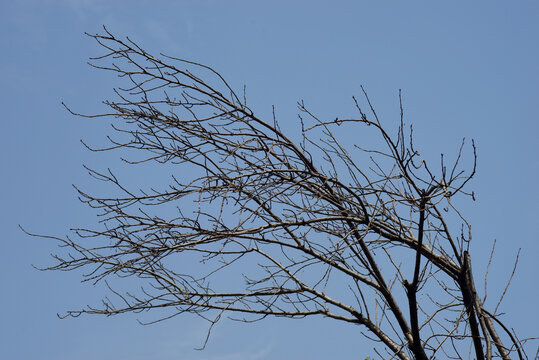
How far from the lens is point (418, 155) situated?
3600mm

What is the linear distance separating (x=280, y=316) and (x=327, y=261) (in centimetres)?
100

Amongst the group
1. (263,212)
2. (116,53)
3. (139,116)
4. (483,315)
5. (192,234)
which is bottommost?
(483,315)

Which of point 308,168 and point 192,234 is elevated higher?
point 308,168

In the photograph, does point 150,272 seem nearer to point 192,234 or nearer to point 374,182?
point 192,234

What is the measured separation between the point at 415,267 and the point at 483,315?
794mm

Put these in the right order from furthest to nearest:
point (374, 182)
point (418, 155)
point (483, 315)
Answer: point (483, 315)
point (374, 182)
point (418, 155)

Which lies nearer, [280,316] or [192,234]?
[192,234]

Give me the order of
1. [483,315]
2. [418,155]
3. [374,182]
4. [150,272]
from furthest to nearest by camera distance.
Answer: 1. [150,272]
2. [483,315]
3. [374,182]
4. [418,155]

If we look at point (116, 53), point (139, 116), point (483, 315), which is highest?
point (116, 53)

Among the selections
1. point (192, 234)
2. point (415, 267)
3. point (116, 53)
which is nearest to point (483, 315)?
point (415, 267)

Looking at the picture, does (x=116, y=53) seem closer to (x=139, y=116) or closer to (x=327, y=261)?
(x=139, y=116)

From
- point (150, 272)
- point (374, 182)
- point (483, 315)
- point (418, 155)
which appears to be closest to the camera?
point (418, 155)

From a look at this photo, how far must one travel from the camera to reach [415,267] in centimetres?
371

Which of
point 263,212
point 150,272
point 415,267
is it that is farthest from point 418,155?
point 150,272
